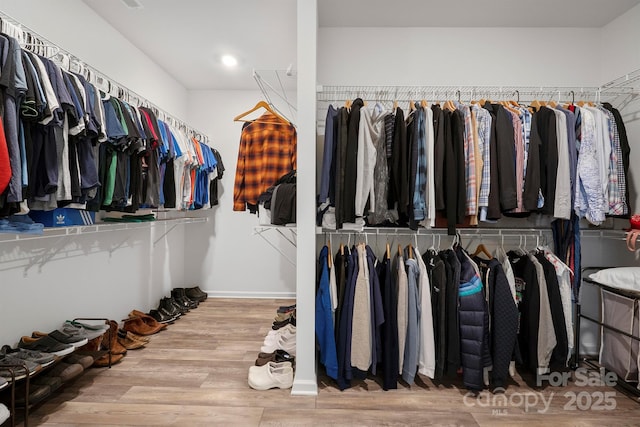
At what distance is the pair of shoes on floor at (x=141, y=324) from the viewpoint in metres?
2.93

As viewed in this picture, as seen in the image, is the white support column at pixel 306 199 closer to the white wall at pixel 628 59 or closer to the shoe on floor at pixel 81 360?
the shoe on floor at pixel 81 360

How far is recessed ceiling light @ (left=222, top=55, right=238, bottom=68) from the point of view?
3309mm

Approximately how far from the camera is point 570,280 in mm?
2180

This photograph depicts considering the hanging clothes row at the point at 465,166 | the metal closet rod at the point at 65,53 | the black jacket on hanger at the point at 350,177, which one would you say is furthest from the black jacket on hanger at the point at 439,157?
the metal closet rod at the point at 65,53

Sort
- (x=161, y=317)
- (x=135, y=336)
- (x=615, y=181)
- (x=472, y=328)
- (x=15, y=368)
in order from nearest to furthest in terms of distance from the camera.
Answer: (x=15, y=368) → (x=472, y=328) → (x=615, y=181) → (x=135, y=336) → (x=161, y=317)

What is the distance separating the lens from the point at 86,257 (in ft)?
8.29

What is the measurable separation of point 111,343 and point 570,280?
10.3ft

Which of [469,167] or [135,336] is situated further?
[135,336]

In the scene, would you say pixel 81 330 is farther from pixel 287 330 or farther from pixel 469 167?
pixel 469 167

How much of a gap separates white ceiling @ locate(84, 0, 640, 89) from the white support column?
53 cm

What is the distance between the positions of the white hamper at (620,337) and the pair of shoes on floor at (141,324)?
11.3 ft

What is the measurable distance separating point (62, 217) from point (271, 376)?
159cm

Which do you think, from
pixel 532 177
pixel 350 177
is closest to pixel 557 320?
pixel 532 177

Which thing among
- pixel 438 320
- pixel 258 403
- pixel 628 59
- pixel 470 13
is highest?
pixel 470 13
